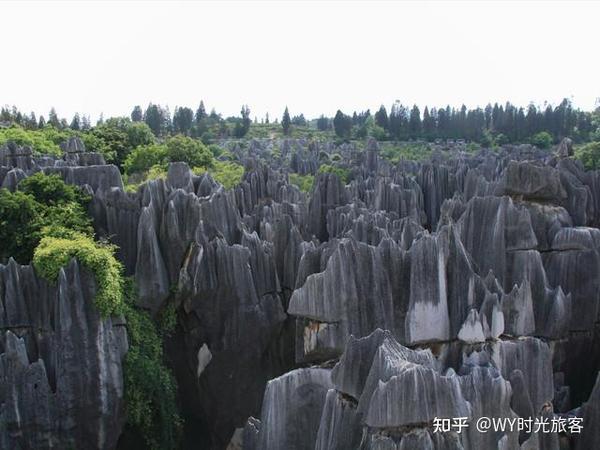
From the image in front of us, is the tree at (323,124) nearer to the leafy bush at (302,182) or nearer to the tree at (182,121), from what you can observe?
the tree at (182,121)

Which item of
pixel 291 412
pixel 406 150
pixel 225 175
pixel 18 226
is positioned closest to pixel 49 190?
pixel 18 226

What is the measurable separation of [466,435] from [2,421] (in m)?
9.77

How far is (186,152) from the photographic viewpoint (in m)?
41.8

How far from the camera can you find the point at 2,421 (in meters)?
14.2

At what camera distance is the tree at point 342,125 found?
354ft

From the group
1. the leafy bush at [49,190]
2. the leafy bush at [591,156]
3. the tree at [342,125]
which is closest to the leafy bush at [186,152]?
the leafy bush at [49,190]

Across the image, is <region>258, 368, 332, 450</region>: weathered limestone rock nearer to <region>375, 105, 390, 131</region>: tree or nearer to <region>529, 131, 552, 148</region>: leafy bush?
<region>529, 131, 552, 148</region>: leafy bush

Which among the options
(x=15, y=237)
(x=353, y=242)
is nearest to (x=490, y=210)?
(x=353, y=242)

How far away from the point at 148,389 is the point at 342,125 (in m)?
95.2

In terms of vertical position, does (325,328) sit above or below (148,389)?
above

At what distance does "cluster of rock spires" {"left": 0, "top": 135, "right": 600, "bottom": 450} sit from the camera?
1054 cm

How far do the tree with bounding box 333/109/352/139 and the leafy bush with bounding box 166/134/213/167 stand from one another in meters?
65.5

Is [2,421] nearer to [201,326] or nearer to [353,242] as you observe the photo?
[201,326]

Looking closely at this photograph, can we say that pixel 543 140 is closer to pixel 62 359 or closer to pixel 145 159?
pixel 145 159
